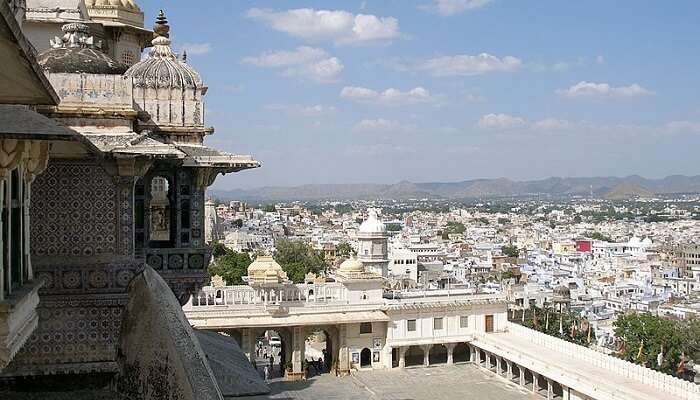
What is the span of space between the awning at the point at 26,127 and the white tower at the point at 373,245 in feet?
82.5

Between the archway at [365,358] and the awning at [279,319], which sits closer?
the awning at [279,319]

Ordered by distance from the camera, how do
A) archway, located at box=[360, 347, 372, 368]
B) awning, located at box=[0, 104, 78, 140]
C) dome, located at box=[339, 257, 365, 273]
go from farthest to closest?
archway, located at box=[360, 347, 372, 368], dome, located at box=[339, 257, 365, 273], awning, located at box=[0, 104, 78, 140]

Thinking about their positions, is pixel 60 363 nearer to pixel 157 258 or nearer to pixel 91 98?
pixel 157 258

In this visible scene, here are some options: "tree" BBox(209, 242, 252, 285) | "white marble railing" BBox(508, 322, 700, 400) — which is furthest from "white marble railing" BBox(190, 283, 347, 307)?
"tree" BBox(209, 242, 252, 285)

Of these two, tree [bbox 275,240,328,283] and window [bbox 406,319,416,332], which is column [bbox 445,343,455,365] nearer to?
window [bbox 406,319,416,332]

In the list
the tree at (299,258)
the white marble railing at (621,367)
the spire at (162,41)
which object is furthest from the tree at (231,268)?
the spire at (162,41)

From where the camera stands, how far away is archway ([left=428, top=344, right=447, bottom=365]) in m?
27.1

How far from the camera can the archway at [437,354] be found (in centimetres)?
2711

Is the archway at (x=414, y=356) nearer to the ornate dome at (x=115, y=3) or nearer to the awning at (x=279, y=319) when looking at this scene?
the awning at (x=279, y=319)

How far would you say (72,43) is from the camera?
838 centimetres

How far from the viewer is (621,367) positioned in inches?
776

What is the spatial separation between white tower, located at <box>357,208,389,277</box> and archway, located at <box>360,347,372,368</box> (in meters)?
5.04

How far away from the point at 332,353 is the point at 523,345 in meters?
6.17

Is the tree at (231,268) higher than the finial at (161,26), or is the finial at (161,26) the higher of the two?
the finial at (161,26)
